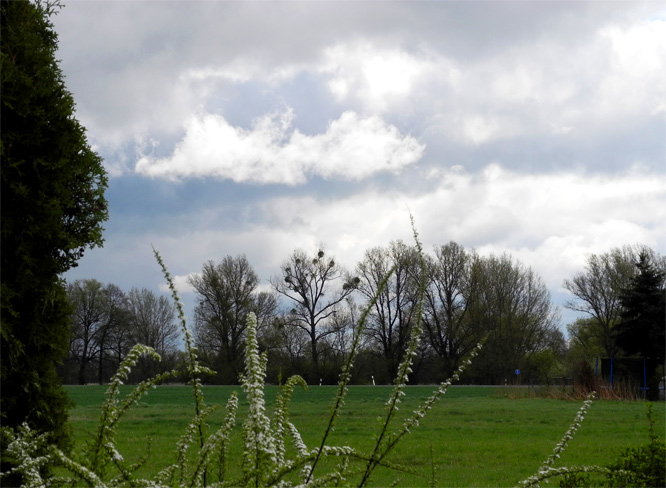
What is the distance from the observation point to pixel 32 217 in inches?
275

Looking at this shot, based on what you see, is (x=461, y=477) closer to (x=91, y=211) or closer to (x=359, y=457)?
(x=91, y=211)

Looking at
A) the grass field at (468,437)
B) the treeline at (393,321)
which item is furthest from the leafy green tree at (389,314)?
the grass field at (468,437)

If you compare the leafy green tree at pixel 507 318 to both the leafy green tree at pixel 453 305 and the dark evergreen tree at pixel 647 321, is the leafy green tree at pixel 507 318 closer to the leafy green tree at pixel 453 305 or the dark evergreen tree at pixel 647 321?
the leafy green tree at pixel 453 305

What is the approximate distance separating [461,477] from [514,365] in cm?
4238

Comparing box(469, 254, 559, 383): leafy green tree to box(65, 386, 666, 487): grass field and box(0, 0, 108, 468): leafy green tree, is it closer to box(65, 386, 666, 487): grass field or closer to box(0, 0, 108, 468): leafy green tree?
box(65, 386, 666, 487): grass field

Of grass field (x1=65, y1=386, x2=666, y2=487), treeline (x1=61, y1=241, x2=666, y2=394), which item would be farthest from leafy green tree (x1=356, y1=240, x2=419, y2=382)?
grass field (x1=65, y1=386, x2=666, y2=487)

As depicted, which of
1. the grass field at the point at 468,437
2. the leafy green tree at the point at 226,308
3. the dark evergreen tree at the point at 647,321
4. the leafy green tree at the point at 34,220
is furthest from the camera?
the leafy green tree at the point at 226,308

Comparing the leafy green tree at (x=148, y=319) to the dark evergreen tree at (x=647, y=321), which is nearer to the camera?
the dark evergreen tree at (x=647, y=321)

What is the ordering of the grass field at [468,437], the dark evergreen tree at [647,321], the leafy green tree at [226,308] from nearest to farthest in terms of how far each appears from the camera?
the grass field at [468,437], the dark evergreen tree at [647,321], the leafy green tree at [226,308]

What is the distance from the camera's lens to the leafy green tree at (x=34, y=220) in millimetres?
6891

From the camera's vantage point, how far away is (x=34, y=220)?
7.03 metres

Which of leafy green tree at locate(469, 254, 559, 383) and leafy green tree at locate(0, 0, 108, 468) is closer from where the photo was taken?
leafy green tree at locate(0, 0, 108, 468)

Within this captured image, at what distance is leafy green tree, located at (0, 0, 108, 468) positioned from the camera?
6891 millimetres

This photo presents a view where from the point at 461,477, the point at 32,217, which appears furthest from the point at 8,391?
the point at 461,477
